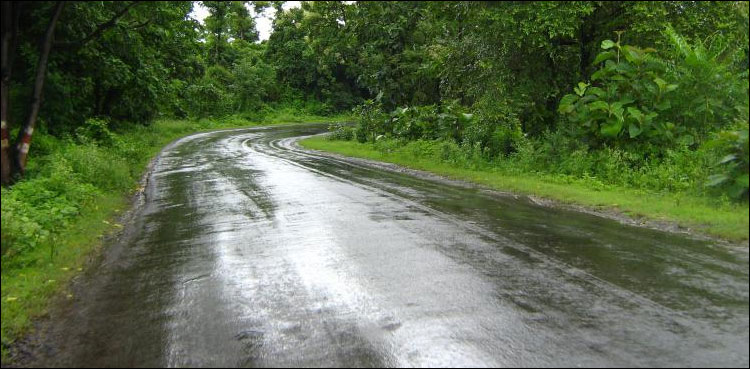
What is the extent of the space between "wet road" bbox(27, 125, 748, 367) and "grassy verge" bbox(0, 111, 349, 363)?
425 millimetres

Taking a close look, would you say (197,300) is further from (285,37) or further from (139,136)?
(285,37)

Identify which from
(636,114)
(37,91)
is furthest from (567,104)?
(37,91)

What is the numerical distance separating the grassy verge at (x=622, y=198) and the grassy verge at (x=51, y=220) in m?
8.92

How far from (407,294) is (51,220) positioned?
7083 mm

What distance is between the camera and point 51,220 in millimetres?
9977

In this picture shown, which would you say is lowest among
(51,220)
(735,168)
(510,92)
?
(51,220)

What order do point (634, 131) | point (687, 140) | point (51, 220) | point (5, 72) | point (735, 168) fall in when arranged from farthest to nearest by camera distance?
point (634, 131)
point (687, 140)
point (5, 72)
point (51, 220)
point (735, 168)

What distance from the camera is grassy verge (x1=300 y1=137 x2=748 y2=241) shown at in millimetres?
8531

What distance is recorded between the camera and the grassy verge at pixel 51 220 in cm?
671

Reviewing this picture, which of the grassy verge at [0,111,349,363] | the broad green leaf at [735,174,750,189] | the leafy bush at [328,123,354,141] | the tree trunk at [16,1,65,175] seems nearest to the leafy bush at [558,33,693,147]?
the broad green leaf at [735,174,750,189]

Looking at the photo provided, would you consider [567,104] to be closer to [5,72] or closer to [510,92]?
[510,92]

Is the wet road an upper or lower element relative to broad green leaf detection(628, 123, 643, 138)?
lower

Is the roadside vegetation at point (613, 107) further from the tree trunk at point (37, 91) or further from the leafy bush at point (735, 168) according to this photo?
the tree trunk at point (37, 91)

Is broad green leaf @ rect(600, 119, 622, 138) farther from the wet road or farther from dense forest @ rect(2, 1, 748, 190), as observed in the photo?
the wet road
